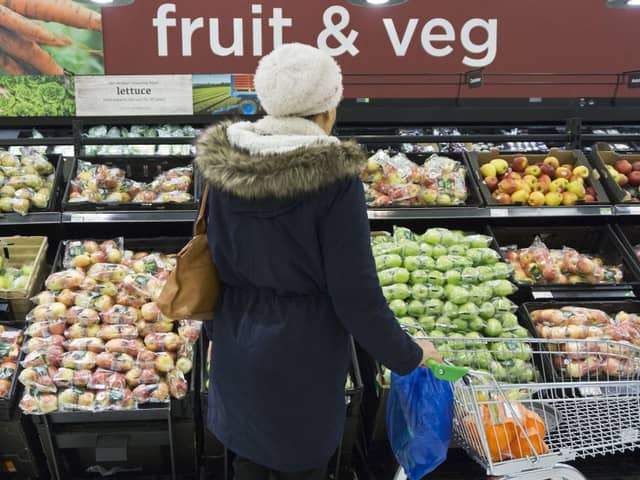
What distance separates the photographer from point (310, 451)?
5.62ft

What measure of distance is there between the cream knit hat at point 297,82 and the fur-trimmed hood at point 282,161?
0.05 metres

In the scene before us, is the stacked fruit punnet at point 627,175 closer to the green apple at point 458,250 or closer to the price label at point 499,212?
the price label at point 499,212

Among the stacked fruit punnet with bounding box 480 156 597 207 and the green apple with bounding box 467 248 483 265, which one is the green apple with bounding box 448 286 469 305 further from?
the stacked fruit punnet with bounding box 480 156 597 207

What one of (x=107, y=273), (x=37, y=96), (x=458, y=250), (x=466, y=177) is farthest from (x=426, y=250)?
(x=37, y=96)

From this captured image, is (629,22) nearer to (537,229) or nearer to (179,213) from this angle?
(537,229)

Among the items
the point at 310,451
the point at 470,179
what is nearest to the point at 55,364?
the point at 310,451

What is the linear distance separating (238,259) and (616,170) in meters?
2.95

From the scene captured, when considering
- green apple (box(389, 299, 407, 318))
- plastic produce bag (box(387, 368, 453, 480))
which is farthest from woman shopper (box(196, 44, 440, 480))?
green apple (box(389, 299, 407, 318))

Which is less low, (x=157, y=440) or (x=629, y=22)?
(x=629, y=22)

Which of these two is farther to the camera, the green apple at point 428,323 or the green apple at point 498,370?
the green apple at point 428,323

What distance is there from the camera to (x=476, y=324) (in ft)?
8.73

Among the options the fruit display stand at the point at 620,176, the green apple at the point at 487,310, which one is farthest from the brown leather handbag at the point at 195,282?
the fruit display stand at the point at 620,176

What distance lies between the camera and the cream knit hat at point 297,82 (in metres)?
1.38

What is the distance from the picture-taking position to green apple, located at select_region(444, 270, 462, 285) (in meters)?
2.77
